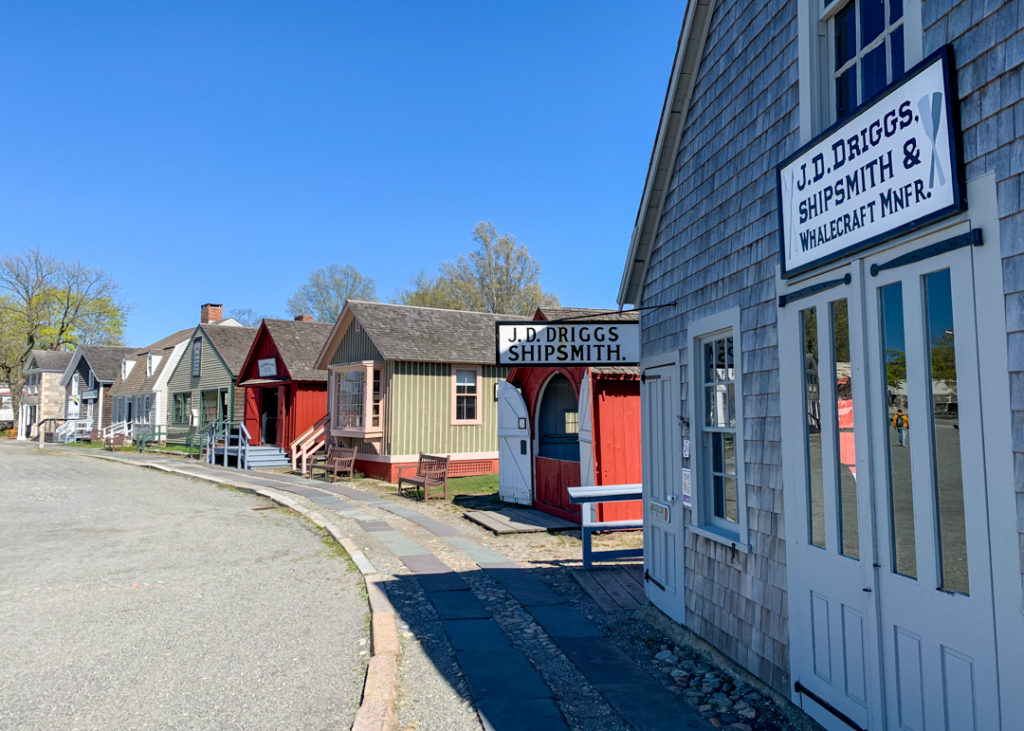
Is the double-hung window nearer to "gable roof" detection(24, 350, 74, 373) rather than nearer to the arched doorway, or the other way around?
the arched doorway

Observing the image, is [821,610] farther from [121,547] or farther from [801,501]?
[121,547]

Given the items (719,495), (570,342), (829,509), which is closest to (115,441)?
(570,342)

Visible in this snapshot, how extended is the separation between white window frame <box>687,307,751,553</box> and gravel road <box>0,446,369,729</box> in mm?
3077

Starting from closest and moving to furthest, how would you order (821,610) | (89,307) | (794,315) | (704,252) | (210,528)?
(821,610) < (794,315) < (704,252) < (210,528) < (89,307)

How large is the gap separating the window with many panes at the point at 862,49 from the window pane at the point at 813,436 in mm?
1356

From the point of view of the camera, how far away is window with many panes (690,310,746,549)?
17.7 ft

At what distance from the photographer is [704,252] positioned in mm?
6070

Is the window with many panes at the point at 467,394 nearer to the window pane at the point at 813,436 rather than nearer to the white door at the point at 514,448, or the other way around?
the white door at the point at 514,448

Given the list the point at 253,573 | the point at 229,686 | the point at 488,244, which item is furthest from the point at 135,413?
the point at 229,686

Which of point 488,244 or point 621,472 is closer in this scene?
point 621,472

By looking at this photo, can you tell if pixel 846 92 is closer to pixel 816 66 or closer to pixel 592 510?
pixel 816 66

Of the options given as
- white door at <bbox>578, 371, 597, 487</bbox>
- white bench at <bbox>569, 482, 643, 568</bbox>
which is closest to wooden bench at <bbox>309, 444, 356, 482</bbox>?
white door at <bbox>578, 371, 597, 487</bbox>

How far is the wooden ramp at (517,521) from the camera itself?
11906 mm

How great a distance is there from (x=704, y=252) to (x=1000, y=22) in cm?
305
